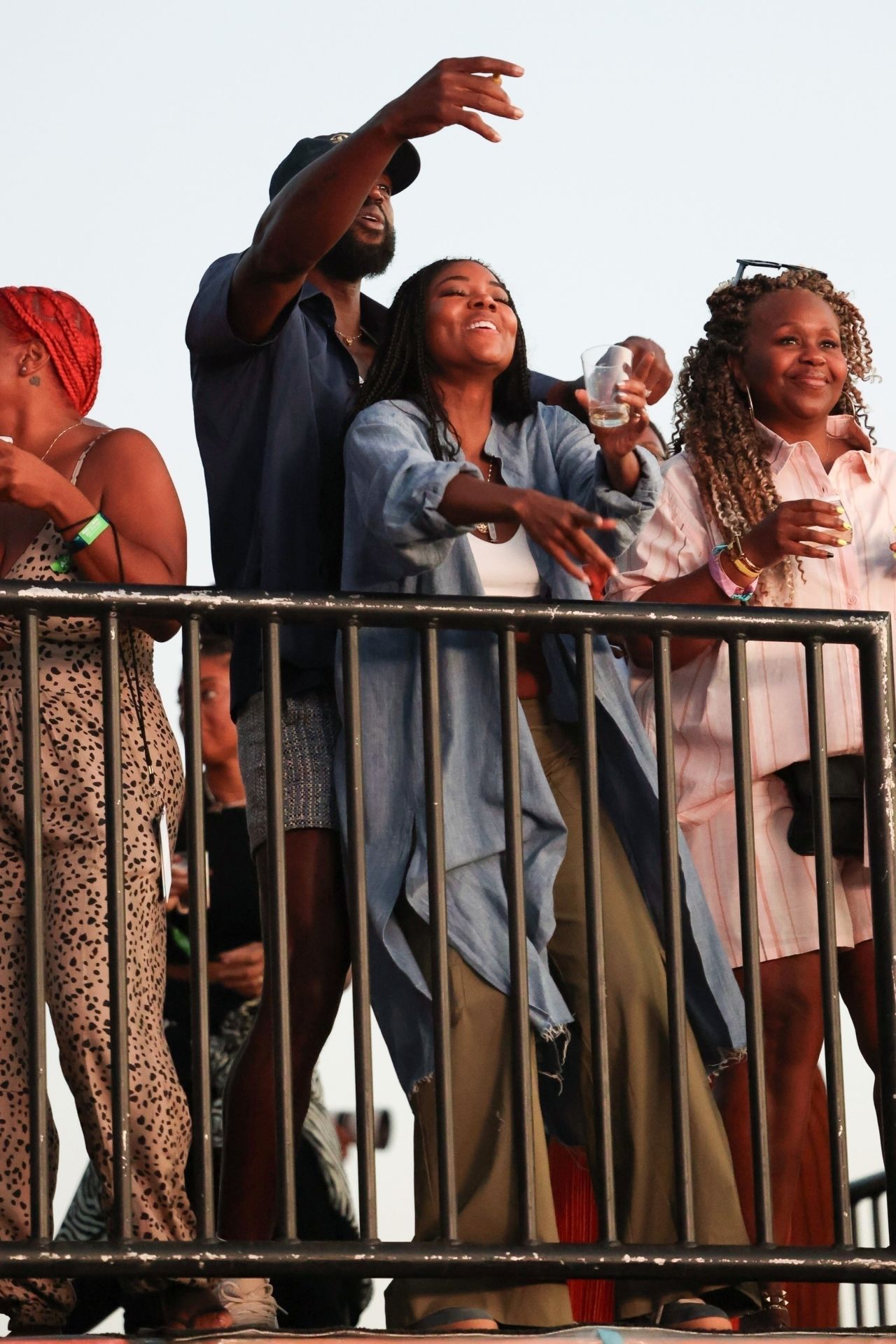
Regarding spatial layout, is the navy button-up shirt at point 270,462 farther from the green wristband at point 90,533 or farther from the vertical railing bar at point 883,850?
the vertical railing bar at point 883,850

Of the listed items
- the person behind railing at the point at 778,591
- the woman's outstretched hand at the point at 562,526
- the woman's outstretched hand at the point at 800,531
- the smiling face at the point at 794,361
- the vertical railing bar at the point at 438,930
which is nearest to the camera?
the vertical railing bar at the point at 438,930

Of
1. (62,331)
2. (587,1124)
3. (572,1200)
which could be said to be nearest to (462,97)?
(62,331)

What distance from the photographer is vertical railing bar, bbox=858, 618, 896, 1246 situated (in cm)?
390

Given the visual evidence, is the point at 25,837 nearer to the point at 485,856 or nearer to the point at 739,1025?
the point at 485,856

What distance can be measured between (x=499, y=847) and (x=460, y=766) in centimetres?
16

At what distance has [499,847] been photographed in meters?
4.07

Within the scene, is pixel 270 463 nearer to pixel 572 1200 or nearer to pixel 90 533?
pixel 90 533

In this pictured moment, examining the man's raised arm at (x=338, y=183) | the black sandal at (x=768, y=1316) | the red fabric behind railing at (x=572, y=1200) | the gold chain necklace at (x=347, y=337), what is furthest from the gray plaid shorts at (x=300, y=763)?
the black sandal at (x=768, y=1316)

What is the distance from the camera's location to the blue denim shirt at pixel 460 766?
4.02 m

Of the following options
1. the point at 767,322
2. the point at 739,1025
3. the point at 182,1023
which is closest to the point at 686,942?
the point at 739,1025

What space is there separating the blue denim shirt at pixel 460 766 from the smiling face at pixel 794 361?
0.89 m

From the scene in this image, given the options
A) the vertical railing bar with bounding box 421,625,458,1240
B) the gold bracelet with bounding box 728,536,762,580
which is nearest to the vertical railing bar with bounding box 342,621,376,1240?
the vertical railing bar with bounding box 421,625,458,1240

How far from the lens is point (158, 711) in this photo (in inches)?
175

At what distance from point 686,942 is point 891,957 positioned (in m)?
0.41
